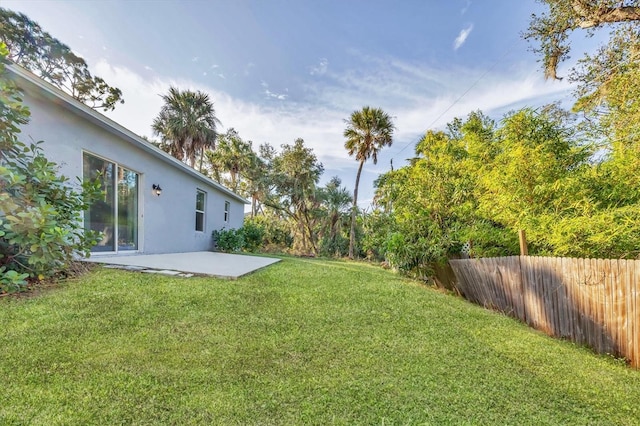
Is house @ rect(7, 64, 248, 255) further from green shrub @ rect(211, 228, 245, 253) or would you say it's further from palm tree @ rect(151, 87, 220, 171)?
palm tree @ rect(151, 87, 220, 171)

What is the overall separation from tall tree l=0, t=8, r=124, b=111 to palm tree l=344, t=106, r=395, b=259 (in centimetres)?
1252

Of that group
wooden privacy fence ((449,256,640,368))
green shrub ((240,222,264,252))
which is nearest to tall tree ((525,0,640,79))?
→ wooden privacy fence ((449,256,640,368))

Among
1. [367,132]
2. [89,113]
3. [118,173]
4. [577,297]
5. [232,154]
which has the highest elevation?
[367,132]

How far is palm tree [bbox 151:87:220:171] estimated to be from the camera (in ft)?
49.9

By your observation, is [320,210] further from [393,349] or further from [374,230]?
[393,349]

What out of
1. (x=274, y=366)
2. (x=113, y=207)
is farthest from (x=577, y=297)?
(x=113, y=207)

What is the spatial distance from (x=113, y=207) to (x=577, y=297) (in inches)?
312

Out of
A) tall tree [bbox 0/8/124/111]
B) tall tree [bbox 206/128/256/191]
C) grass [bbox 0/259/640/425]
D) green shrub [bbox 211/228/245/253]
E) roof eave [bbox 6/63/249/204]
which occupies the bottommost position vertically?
grass [bbox 0/259/640/425]

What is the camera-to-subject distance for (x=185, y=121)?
1528 centimetres

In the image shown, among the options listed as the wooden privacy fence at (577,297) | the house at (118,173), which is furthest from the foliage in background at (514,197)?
the house at (118,173)

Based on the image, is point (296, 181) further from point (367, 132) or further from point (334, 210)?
point (367, 132)

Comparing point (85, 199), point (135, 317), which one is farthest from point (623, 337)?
point (85, 199)

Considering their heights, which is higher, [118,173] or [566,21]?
[566,21]

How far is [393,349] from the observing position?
2.68m
